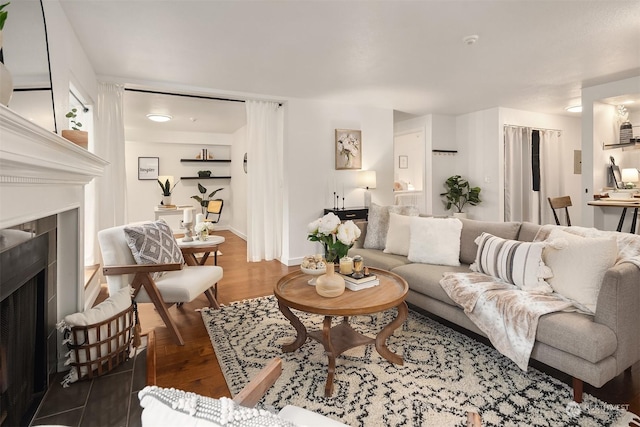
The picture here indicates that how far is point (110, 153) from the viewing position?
3.88 metres

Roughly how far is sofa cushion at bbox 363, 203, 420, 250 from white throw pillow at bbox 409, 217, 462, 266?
1.69 ft

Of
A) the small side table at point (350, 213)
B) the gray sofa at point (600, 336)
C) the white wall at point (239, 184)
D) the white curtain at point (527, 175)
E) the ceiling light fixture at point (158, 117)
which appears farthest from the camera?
the white wall at point (239, 184)

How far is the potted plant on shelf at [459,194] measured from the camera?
20.1 ft

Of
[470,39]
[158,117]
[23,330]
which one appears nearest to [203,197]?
[158,117]

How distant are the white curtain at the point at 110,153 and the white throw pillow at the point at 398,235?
317 centimetres

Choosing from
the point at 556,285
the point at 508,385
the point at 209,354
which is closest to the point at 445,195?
the point at 556,285

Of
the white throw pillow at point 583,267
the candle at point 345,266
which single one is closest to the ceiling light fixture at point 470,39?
the white throw pillow at point 583,267

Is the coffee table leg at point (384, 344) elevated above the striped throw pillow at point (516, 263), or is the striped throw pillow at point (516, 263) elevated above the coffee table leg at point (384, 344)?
the striped throw pillow at point (516, 263)

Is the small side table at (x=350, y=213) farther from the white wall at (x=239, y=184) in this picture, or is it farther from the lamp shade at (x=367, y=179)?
the white wall at (x=239, y=184)

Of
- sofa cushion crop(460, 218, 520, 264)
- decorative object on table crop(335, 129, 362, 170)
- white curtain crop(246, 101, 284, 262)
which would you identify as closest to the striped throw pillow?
sofa cushion crop(460, 218, 520, 264)

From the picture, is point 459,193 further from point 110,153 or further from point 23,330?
point 23,330

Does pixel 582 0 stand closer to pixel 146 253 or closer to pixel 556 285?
pixel 556 285

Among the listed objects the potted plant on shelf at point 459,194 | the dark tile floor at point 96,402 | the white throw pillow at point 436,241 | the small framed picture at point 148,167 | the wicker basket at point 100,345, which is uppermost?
the small framed picture at point 148,167

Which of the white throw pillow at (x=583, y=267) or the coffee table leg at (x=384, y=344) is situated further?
the coffee table leg at (x=384, y=344)
